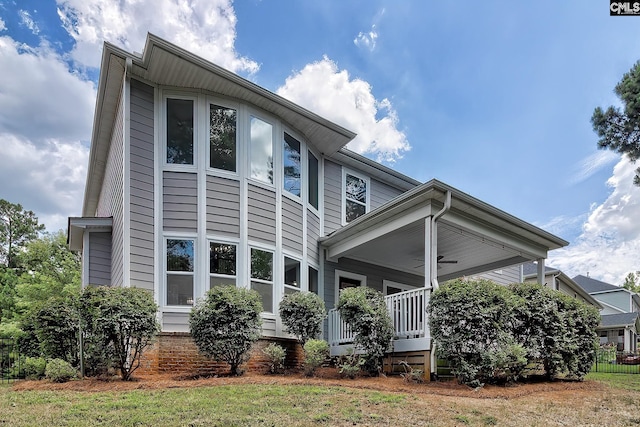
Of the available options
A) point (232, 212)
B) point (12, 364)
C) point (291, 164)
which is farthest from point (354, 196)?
point (12, 364)

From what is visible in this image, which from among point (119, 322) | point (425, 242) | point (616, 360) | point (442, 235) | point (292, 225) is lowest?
point (616, 360)

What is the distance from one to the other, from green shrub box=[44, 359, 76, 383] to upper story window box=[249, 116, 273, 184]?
503 centimetres

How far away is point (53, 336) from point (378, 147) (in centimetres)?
1343

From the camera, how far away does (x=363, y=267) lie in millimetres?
13047

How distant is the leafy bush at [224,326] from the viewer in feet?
25.1

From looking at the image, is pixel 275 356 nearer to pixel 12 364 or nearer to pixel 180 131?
pixel 180 131

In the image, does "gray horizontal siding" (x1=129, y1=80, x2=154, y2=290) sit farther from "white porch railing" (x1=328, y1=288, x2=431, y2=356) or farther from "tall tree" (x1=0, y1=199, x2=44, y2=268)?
"tall tree" (x1=0, y1=199, x2=44, y2=268)

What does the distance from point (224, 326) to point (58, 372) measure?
2770 millimetres

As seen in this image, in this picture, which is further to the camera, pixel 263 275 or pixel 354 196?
pixel 354 196

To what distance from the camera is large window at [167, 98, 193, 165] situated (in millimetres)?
9383

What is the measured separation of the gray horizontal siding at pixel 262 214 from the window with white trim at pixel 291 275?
75 centimetres

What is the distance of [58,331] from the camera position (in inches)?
331

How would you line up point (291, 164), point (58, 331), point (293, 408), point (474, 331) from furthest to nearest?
point (291, 164) < point (58, 331) < point (474, 331) < point (293, 408)

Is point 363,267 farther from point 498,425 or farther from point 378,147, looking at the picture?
point 498,425
